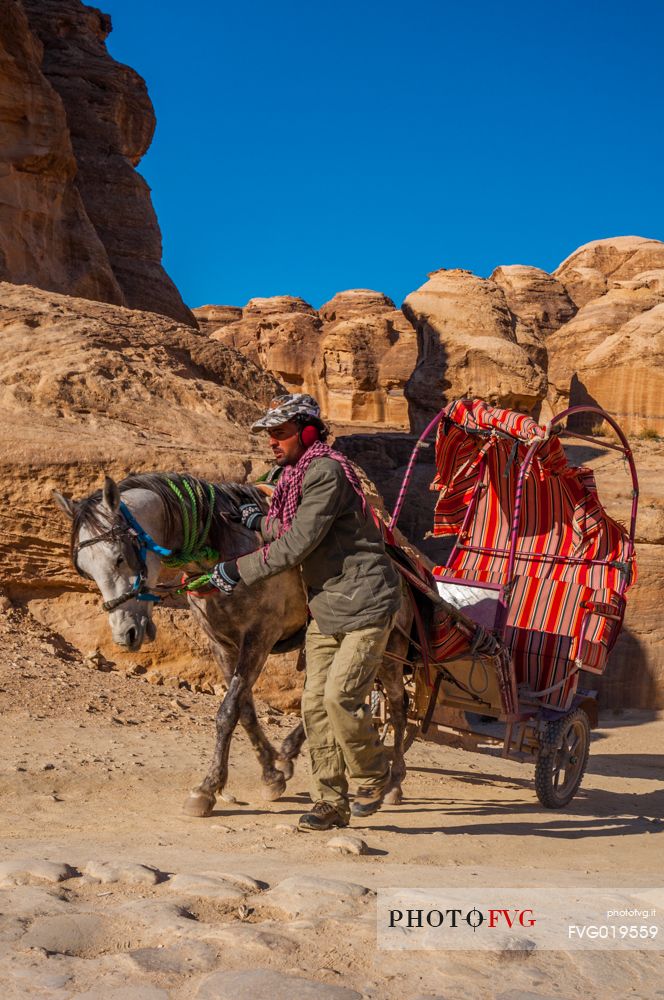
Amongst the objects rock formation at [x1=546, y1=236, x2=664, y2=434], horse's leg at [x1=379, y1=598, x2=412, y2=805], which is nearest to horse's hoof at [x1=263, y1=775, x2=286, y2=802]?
horse's leg at [x1=379, y1=598, x2=412, y2=805]

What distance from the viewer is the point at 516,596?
7789 mm

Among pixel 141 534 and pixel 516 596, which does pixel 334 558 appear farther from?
pixel 516 596

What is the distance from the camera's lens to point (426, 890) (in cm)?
353

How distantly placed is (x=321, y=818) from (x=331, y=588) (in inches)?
43.1

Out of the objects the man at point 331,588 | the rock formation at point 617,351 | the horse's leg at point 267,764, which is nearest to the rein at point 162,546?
the man at point 331,588

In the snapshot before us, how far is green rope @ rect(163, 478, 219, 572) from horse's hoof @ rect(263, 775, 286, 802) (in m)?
1.43

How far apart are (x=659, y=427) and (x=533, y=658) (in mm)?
Answer: 25738

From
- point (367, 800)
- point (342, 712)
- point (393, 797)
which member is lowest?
point (393, 797)

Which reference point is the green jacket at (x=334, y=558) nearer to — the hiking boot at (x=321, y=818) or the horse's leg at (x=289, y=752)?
the hiking boot at (x=321, y=818)

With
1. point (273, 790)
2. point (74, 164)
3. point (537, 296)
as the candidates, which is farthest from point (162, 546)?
point (537, 296)

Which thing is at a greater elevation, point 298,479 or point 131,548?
point 298,479

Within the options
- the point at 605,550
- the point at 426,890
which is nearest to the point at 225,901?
the point at 426,890

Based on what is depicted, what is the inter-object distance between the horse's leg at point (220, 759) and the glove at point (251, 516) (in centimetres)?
80

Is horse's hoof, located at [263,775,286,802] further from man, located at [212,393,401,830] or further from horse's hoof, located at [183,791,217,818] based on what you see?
man, located at [212,393,401,830]
